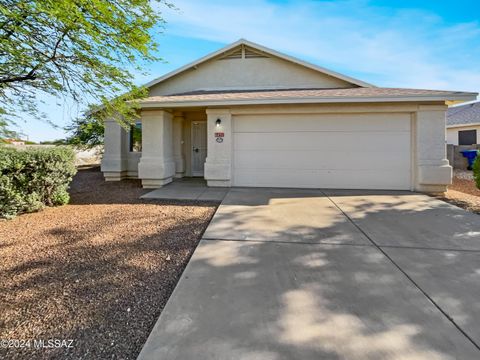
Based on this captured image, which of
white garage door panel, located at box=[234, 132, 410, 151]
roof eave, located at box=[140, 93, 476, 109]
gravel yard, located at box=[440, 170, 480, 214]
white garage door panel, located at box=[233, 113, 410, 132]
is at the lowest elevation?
gravel yard, located at box=[440, 170, 480, 214]

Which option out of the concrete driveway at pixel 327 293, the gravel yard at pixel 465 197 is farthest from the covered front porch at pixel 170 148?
the gravel yard at pixel 465 197

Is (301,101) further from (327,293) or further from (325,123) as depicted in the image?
(327,293)

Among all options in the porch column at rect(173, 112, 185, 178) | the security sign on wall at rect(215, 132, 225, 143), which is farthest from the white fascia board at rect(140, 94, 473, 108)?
the porch column at rect(173, 112, 185, 178)

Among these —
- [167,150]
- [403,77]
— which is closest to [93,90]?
[167,150]

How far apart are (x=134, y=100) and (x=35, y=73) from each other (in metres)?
2.04

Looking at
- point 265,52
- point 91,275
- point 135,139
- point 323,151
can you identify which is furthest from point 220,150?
point 91,275

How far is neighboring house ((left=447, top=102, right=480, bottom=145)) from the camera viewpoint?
18625mm

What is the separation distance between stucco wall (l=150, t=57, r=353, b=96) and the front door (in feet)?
6.10

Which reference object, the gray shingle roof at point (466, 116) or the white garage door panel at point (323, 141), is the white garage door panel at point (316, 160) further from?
the gray shingle roof at point (466, 116)

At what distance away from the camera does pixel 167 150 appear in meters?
8.92

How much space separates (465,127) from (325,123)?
62.0ft

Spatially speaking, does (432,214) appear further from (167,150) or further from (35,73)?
(35,73)

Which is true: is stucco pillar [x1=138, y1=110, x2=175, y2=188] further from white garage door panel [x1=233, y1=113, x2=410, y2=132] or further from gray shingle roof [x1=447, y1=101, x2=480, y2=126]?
gray shingle roof [x1=447, y1=101, x2=480, y2=126]

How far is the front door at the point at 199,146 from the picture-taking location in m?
11.0
